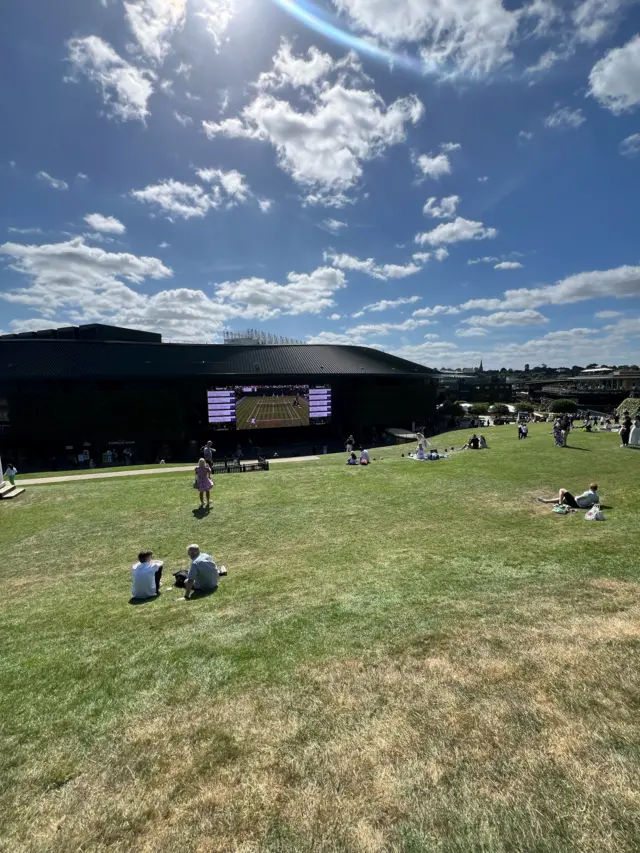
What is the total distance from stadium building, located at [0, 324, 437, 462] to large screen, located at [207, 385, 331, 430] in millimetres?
123

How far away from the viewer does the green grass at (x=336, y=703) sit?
3186mm

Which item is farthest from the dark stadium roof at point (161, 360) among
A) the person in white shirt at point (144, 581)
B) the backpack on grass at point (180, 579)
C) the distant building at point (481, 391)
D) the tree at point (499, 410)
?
the distant building at point (481, 391)

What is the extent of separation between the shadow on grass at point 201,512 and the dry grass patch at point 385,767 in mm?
10462

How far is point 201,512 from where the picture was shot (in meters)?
15.1

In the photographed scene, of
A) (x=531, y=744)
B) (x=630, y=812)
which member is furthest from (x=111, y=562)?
(x=630, y=812)

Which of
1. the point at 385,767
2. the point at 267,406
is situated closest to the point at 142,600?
the point at 385,767

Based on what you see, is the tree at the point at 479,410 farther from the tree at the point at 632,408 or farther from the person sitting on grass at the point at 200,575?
the person sitting on grass at the point at 200,575

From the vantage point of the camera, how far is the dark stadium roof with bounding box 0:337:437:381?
44031 mm

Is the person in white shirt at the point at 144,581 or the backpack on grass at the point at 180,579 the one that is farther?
the backpack on grass at the point at 180,579

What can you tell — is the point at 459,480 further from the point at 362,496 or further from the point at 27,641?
the point at 27,641

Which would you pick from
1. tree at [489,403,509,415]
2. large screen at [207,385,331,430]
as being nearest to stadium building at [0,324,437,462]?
large screen at [207,385,331,430]

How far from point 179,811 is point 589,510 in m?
13.8

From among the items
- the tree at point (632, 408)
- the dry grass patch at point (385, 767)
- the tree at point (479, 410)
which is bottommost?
the tree at point (479, 410)

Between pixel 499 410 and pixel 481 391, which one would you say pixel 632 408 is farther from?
pixel 481 391
